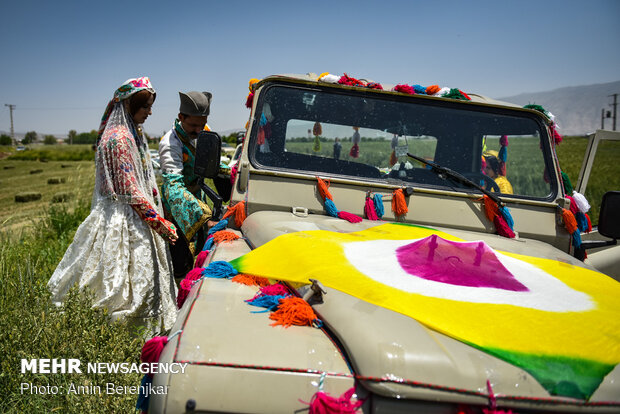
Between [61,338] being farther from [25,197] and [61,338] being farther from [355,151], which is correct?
[25,197]

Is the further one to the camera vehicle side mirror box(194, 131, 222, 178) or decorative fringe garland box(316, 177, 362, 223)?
vehicle side mirror box(194, 131, 222, 178)

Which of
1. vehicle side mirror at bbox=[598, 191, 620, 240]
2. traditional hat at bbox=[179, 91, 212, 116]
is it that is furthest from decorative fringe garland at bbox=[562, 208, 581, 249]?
traditional hat at bbox=[179, 91, 212, 116]

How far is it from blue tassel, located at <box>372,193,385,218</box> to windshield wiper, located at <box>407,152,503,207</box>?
1.29 ft

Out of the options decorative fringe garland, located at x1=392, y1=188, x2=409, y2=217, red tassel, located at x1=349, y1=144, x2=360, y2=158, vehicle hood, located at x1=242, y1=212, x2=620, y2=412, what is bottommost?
vehicle hood, located at x1=242, y1=212, x2=620, y2=412

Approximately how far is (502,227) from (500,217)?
6 cm

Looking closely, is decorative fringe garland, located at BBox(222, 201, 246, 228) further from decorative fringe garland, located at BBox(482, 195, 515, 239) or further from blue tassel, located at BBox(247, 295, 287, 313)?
decorative fringe garland, located at BBox(482, 195, 515, 239)

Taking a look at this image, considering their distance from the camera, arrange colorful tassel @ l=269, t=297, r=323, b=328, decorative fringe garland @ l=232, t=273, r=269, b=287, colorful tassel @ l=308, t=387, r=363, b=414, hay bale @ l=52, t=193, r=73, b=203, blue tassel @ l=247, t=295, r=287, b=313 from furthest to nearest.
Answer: hay bale @ l=52, t=193, r=73, b=203, decorative fringe garland @ l=232, t=273, r=269, b=287, blue tassel @ l=247, t=295, r=287, b=313, colorful tassel @ l=269, t=297, r=323, b=328, colorful tassel @ l=308, t=387, r=363, b=414

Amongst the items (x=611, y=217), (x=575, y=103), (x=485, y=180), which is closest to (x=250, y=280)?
(x=485, y=180)

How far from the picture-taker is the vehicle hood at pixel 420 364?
1.20 metres

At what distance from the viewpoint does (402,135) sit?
2.87 m

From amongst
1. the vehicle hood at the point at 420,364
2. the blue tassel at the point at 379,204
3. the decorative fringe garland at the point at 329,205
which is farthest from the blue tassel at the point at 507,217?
the vehicle hood at the point at 420,364

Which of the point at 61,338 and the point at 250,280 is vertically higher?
the point at 250,280

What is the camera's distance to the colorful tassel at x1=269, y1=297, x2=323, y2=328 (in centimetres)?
151

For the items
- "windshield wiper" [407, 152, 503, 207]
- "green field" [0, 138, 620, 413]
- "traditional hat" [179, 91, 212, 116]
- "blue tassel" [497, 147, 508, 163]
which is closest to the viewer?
"green field" [0, 138, 620, 413]
